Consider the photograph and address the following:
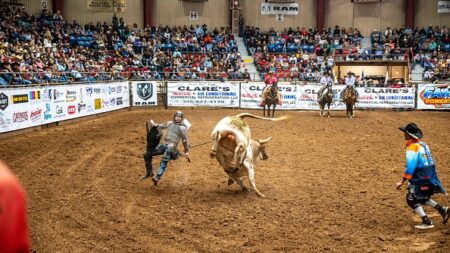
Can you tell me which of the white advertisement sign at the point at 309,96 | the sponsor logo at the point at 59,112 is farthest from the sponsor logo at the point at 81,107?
the white advertisement sign at the point at 309,96

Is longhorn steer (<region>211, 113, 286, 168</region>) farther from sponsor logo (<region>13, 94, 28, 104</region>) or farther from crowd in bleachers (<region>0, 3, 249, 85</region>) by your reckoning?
crowd in bleachers (<region>0, 3, 249, 85</region>)

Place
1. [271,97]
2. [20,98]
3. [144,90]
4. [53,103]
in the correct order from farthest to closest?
[144,90], [271,97], [53,103], [20,98]

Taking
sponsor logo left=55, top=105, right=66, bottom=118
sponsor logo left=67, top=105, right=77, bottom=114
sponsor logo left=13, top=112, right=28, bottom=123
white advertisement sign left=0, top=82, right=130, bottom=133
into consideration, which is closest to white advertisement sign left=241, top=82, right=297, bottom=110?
white advertisement sign left=0, top=82, right=130, bottom=133

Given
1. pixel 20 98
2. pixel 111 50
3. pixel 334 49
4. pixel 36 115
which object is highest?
pixel 334 49

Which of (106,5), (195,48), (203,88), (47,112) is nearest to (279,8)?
(195,48)

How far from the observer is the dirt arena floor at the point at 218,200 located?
574cm

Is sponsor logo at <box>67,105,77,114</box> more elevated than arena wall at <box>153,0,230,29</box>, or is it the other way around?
arena wall at <box>153,0,230,29</box>

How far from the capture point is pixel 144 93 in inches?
974

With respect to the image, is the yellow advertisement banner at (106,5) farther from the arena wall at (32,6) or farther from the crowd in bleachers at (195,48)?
the arena wall at (32,6)

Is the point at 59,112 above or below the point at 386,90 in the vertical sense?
below

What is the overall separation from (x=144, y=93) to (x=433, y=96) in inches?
638

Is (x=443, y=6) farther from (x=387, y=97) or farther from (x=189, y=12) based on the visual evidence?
(x=189, y=12)

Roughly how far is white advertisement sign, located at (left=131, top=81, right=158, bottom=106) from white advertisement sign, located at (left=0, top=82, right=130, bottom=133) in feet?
5.25

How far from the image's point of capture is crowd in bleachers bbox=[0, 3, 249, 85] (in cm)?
2003
